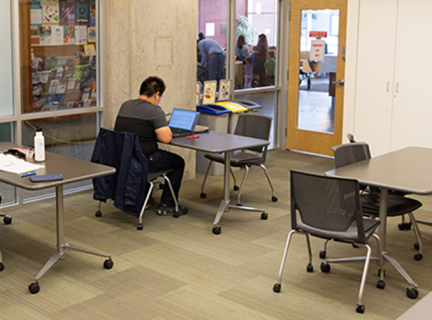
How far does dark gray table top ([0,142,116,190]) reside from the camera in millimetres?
4178

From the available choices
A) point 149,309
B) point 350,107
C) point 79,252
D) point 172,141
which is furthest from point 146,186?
point 350,107

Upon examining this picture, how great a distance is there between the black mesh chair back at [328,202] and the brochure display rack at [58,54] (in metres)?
3.18

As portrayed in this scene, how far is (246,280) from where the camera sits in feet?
15.1

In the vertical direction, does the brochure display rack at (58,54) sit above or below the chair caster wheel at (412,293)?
above

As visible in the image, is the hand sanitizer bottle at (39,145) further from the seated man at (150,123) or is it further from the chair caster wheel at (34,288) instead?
the seated man at (150,123)

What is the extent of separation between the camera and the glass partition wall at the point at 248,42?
26.2ft

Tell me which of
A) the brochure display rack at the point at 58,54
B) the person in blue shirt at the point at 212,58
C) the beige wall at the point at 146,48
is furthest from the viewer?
the person in blue shirt at the point at 212,58

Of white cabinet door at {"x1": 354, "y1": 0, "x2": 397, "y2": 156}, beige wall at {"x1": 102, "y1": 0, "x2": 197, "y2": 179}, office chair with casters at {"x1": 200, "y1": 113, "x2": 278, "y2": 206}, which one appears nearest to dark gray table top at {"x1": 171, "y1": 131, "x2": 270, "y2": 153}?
office chair with casters at {"x1": 200, "y1": 113, "x2": 278, "y2": 206}

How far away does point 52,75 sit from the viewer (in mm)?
6371

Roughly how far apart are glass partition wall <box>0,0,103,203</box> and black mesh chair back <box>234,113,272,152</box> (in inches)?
60.5

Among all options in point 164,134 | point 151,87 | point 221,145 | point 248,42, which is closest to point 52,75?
point 151,87

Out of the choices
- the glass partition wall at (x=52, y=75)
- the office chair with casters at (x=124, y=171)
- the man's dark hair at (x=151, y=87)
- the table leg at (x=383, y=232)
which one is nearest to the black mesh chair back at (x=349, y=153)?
the table leg at (x=383, y=232)

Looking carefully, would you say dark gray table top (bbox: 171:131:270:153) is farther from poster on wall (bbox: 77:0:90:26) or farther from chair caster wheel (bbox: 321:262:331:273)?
poster on wall (bbox: 77:0:90:26)

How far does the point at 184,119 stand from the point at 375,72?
304 cm
